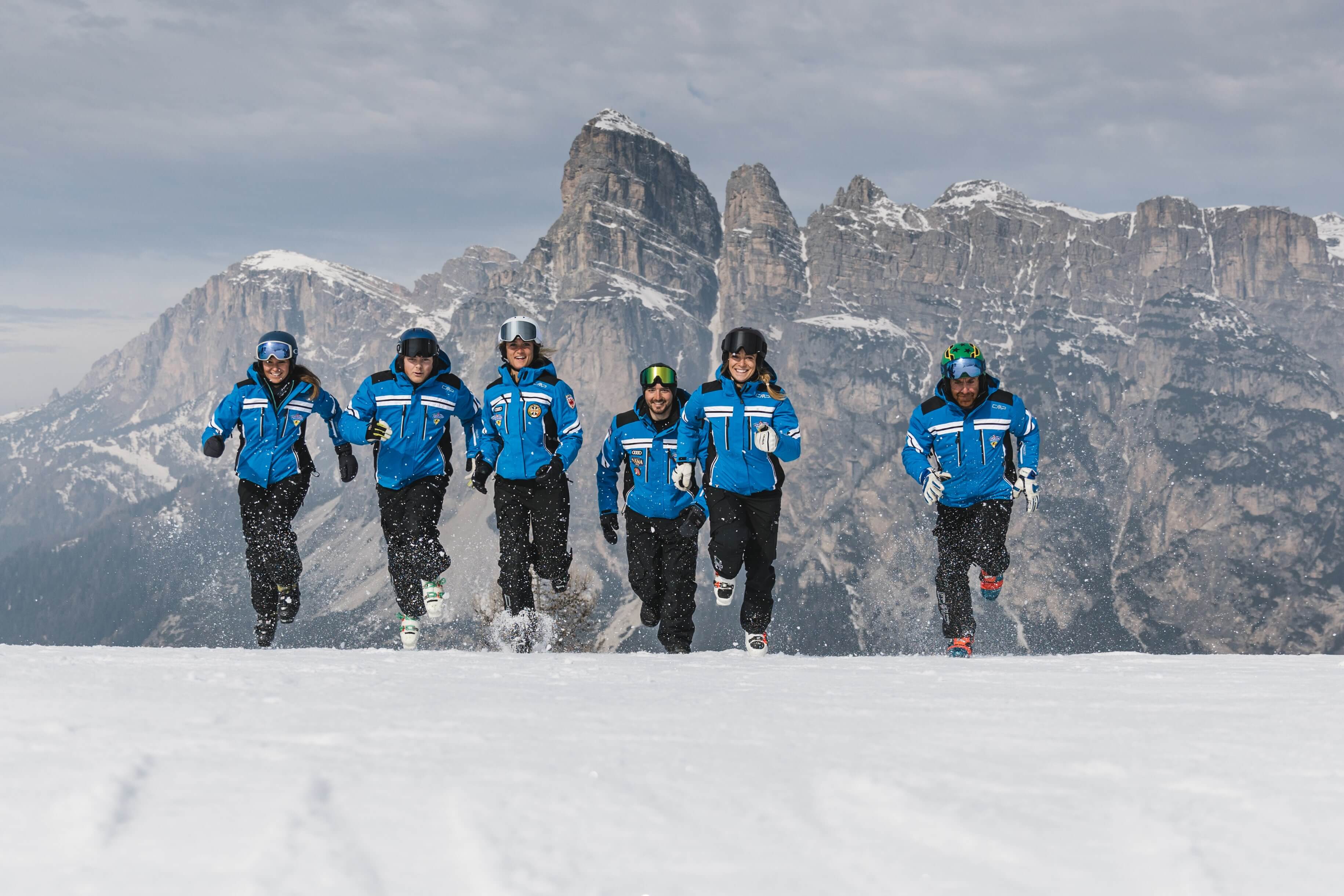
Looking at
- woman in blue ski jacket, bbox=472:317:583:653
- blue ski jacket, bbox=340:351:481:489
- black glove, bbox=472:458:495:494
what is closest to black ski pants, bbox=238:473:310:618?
blue ski jacket, bbox=340:351:481:489

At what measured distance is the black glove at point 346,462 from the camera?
27.6 feet

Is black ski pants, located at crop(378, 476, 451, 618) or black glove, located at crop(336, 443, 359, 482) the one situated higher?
black glove, located at crop(336, 443, 359, 482)

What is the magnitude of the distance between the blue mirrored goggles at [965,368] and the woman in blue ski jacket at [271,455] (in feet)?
18.5

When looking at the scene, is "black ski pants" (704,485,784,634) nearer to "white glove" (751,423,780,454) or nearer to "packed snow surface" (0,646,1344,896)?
"white glove" (751,423,780,454)

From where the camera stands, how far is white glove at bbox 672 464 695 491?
818 centimetres

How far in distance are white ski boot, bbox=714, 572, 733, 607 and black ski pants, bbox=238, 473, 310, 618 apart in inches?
154

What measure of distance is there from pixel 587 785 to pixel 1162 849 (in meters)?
1.23

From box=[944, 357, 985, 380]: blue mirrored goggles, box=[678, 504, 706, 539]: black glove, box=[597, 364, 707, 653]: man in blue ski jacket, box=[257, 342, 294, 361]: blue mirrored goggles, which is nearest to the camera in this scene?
box=[257, 342, 294, 361]: blue mirrored goggles

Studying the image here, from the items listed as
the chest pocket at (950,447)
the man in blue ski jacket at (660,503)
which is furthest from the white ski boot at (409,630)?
the chest pocket at (950,447)

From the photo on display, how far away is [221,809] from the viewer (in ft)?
6.13

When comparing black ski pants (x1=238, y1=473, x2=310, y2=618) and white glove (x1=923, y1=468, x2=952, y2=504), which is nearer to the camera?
black ski pants (x1=238, y1=473, x2=310, y2=618)

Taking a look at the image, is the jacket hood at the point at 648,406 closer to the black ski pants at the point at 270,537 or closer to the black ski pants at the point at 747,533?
the black ski pants at the point at 747,533

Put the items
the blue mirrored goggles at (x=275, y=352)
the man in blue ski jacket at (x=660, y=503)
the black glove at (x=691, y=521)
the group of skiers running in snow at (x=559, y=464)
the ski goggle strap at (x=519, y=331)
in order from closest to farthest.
Result: 1. the group of skiers running in snow at (x=559, y=464)
2. the blue mirrored goggles at (x=275, y=352)
3. the ski goggle strap at (x=519, y=331)
4. the black glove at (x=691, y=521)
5. the man in blue ski jacket at (x=660, y=503)

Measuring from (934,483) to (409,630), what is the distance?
16.8ft
